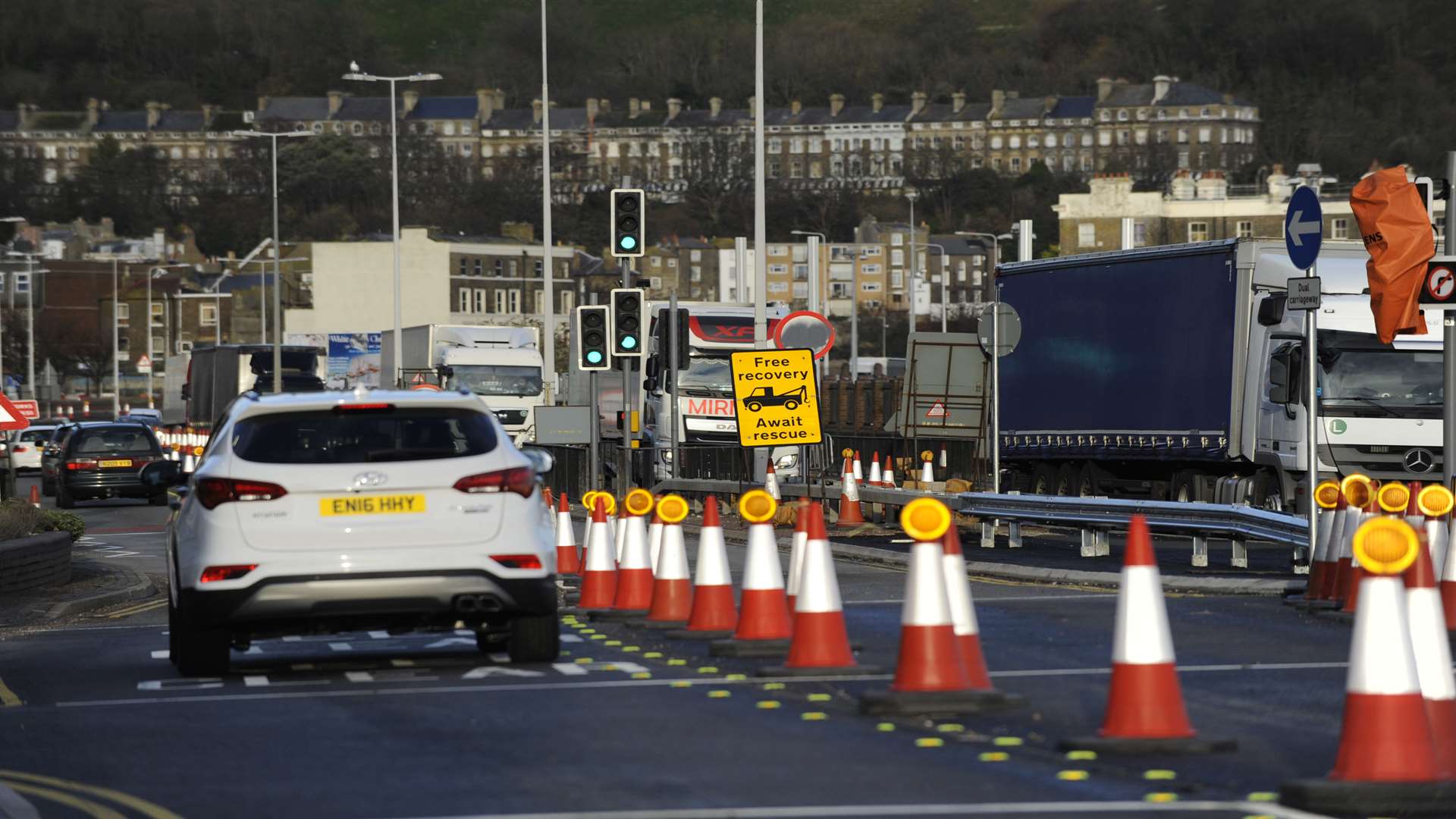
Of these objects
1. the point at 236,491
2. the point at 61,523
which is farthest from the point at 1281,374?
the point at 236,491

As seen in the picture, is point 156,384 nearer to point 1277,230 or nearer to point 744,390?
point 1277,230

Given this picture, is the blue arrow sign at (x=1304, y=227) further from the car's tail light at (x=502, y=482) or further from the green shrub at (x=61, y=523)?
the green shrub at (x=61, y=523)

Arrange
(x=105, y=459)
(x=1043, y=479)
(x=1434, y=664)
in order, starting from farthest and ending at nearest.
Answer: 1. (x=105, y=459)
2. (x=1043, y=479)
3. (x=1434, y=664)

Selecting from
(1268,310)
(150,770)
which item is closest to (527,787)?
(150,770)

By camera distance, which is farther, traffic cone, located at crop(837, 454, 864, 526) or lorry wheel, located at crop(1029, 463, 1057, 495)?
lorry wheel, located at crop(1029, 463, 1057, 495)

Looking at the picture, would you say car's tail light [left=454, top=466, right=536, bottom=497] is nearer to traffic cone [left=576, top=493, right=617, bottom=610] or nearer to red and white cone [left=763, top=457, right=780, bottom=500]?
traffic cone [left=576, top=493, right=617, bottom=610]

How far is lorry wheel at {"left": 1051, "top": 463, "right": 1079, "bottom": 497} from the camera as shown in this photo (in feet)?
106

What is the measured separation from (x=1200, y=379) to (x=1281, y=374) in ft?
7.46

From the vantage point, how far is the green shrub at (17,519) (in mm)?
24125

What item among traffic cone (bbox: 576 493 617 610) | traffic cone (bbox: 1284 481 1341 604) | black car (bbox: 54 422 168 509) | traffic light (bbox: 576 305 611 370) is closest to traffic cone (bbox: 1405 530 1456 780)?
traffic cone (bbox: 1284 481 1341 604)

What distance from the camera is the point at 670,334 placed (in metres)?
30.9

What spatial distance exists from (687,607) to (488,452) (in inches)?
125

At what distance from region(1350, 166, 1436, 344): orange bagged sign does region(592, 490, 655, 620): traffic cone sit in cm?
831

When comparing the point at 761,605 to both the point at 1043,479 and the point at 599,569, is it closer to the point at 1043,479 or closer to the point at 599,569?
the point at 599,569
